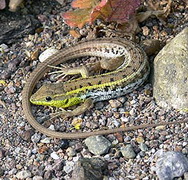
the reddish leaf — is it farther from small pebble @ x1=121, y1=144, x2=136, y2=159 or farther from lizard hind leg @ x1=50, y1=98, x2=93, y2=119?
small pebble @ x1=121, y1=144, x2=136, y2=159

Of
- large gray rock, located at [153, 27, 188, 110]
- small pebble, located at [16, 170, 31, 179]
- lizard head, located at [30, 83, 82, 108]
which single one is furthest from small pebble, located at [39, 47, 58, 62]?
small pebble, located at [16, 170, 31, 179]

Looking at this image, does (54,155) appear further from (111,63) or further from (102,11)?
(102,11)

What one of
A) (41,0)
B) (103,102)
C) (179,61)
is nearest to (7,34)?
(41,0)

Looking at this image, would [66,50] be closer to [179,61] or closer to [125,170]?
[179,61]

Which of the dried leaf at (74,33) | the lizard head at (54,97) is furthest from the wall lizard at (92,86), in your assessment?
the dried leaf at (74,33)

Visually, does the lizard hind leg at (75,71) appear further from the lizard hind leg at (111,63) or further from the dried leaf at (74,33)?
the dried leaf at (74,33)

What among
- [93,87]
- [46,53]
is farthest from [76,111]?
[46,53]
